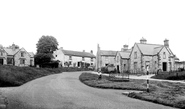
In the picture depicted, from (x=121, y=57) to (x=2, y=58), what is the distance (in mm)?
38739

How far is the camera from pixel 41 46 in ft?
257

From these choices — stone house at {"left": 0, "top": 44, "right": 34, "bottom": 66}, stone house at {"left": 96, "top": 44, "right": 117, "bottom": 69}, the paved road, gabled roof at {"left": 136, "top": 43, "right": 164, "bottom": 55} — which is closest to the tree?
stone house at {"left": 0, "top": 44, "right": 34, "bottom": 66}

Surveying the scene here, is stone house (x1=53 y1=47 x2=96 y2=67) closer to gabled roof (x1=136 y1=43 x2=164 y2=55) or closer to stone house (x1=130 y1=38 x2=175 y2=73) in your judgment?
gabled roof (x1=136 y1=43 x2=164 y2=55)

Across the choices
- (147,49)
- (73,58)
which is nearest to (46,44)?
(73,58)

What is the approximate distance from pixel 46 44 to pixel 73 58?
13.6 meters

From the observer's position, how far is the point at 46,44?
78.4 meters

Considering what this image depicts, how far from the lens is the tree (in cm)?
7794

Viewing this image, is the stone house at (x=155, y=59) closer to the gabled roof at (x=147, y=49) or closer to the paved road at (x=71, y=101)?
the gabled roof at (x=147, y=49)

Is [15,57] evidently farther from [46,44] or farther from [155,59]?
[155,59]

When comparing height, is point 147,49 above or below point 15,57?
above

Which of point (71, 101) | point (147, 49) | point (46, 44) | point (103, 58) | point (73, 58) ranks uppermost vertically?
point (46, 44)

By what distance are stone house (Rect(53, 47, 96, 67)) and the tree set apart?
296 centimetres

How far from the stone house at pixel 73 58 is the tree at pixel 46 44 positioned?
9.70 feet

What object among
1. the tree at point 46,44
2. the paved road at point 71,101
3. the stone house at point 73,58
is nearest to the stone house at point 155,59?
the paved road at point 71,101
